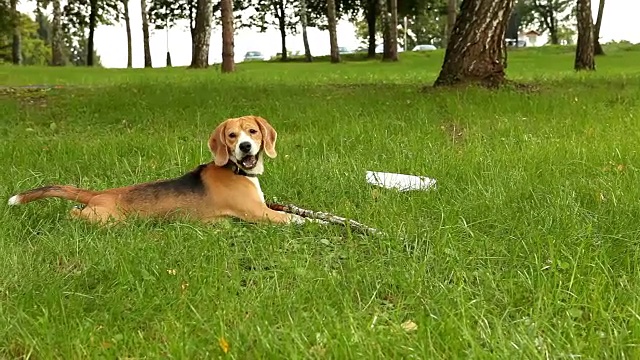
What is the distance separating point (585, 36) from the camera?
1917 centimetres

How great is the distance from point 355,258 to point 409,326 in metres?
0.89

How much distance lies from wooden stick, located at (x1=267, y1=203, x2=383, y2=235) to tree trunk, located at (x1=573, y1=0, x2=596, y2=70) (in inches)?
660

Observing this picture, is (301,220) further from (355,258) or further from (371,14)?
(371,14)

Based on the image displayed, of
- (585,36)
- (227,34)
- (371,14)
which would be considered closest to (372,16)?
(371,14)

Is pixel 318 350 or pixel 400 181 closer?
pixel 318 350

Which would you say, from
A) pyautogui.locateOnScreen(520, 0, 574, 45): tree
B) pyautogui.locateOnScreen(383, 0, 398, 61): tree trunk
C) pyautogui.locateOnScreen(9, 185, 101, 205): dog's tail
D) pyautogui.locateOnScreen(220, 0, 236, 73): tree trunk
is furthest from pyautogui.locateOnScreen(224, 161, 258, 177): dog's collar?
pyautogui.locateOnScreen(520, 0, 574, 45): tree

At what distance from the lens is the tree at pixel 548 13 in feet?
240

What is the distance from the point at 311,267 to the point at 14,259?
60.9 inches

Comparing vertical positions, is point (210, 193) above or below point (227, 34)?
below

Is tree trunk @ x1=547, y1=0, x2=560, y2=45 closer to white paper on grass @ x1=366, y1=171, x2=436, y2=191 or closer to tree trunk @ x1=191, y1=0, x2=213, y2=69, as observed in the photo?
tree trunk @ x1=191, y1=0, x2=213, y2=69

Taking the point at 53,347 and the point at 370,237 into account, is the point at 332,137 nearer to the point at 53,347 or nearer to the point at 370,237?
the point at 370,237

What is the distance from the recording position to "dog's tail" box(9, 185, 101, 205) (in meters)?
4.29

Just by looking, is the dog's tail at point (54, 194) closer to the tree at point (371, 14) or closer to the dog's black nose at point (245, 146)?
the dog's black nose at point (245, 146)

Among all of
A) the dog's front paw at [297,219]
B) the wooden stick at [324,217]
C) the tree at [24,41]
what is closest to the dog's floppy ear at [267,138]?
the wooden stick at [324,217]
